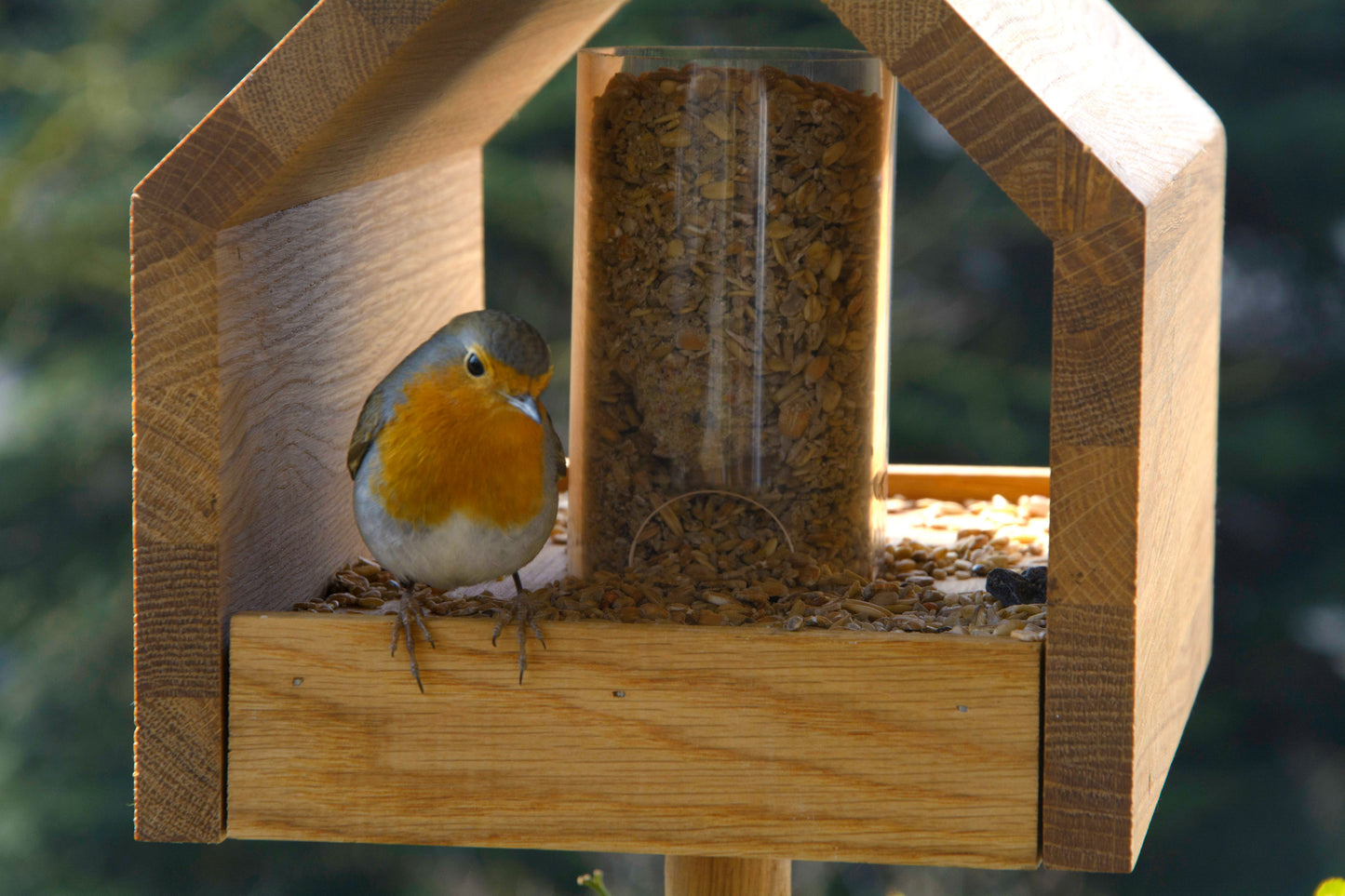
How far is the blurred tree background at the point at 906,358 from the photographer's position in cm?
364

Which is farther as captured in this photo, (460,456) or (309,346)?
(309,346)

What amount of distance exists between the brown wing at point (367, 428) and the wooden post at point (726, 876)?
2.03ft

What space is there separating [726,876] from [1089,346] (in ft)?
2.71

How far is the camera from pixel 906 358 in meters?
3.77

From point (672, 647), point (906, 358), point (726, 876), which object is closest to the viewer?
point (672, 647)

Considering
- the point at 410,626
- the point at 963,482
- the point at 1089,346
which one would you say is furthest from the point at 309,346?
the point at 963,482

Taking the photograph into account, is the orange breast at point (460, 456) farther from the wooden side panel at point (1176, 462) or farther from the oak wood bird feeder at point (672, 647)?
the wooden side panel at point (1176, 462)

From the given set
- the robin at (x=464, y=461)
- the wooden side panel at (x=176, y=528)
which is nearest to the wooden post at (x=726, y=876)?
the robin at (x=464, y=461)

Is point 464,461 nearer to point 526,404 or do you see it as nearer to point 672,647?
point 526,404

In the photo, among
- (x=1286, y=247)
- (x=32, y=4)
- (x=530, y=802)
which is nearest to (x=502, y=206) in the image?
(x=32, y=4)

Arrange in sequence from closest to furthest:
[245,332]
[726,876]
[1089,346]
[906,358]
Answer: [1089,346], [245,332], [726,876], [906,358]

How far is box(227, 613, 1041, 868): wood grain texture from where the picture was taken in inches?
50.6

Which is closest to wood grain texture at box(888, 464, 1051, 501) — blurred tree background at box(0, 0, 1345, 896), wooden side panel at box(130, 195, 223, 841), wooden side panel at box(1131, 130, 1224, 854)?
wooden side panel at box(1131, 130, 1224, 854)

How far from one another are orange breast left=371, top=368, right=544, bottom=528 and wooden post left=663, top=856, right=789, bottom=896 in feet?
1.74
